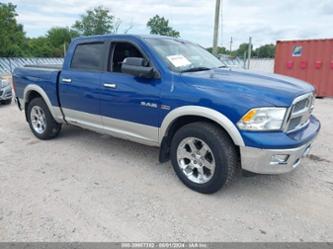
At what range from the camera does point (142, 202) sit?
3.39 metres

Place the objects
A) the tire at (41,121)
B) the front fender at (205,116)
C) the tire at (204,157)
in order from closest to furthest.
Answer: the front fender at (205,116) → the tire at (204,157) → the tire at (41,121)

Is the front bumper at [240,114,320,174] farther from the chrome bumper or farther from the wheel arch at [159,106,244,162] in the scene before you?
the wheel arch at [159,106,244,162]

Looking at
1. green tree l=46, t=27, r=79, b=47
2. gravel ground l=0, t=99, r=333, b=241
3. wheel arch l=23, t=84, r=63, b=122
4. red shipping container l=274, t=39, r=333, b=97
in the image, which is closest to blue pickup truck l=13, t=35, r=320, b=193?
wheel arch l=23, t=84, r=63, b=122

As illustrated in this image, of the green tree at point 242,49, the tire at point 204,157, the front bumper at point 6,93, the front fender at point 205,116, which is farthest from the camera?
the green tree at point 242,49

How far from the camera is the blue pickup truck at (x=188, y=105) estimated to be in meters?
3.09

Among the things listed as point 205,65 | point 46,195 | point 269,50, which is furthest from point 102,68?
point 269,50

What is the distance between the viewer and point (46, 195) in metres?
3.53

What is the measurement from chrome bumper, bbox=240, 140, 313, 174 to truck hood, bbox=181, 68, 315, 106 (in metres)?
0.49

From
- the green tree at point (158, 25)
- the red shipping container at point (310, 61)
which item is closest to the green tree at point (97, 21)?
the green tree at point (158, 25)

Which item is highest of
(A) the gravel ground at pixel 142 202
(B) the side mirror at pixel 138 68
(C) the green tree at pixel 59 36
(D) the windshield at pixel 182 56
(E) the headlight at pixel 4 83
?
Result: (C) the green tree at pixel 59 36

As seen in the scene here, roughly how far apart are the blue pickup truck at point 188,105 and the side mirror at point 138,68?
1 cm

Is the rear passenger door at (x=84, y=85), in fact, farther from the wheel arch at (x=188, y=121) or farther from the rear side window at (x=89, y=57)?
the wheel arch at (x=188, y=121)

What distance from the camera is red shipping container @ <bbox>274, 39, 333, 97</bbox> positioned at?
12.1m

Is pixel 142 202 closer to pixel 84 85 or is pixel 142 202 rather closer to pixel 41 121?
pixel 84 85
